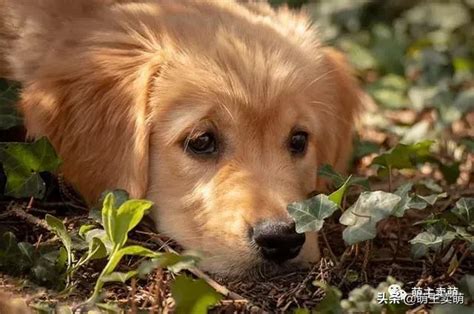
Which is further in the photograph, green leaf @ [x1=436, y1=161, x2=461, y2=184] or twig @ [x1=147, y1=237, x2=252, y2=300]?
green leaf @ [x1=436, y1=161, x2=461, y2=184]

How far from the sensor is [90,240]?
335 cm

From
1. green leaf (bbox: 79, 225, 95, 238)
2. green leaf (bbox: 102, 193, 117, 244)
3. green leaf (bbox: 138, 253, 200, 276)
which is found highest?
green leaf (bbox: 102, 193, 117, 244)

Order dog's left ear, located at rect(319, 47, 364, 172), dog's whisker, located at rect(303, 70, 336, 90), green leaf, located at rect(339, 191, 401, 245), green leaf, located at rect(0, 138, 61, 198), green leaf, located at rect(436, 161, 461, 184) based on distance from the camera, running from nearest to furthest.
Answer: green leaf, located at rect(339, 191, 401, 245)
green leaf, located at rect(0, 138, 61, 198)
dog's whisker, located at rect(303, 70, 336, 90)
dog's left ear, located at rect(319, 47, 364, 172)
green leaf, located at rect(436, 161, 461, 184)

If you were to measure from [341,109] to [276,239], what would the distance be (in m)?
1.09

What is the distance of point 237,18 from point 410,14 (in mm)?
3152

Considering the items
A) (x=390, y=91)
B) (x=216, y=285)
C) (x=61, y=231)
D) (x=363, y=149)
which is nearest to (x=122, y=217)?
(x=61, y=231)

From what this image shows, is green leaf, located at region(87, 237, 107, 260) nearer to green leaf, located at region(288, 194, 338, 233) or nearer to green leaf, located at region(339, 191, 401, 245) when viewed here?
green leaf, located at region(288, 194, 338, 233)

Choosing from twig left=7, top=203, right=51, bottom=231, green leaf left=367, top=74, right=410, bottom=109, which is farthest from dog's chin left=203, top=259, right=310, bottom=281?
green leaf left=367, top=74, right=410, bottom=109

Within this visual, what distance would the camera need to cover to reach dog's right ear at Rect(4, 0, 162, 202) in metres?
3.77

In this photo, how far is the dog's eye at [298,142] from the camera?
13.0 ft

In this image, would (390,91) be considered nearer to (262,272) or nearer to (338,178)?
(338,178)

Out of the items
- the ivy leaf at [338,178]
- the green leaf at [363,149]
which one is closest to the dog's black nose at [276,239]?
the ivy leaf at [338,178]

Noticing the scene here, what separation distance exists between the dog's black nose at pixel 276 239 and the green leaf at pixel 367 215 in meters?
0.19

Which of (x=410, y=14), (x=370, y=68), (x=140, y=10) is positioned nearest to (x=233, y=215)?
(x=140, y=10)
